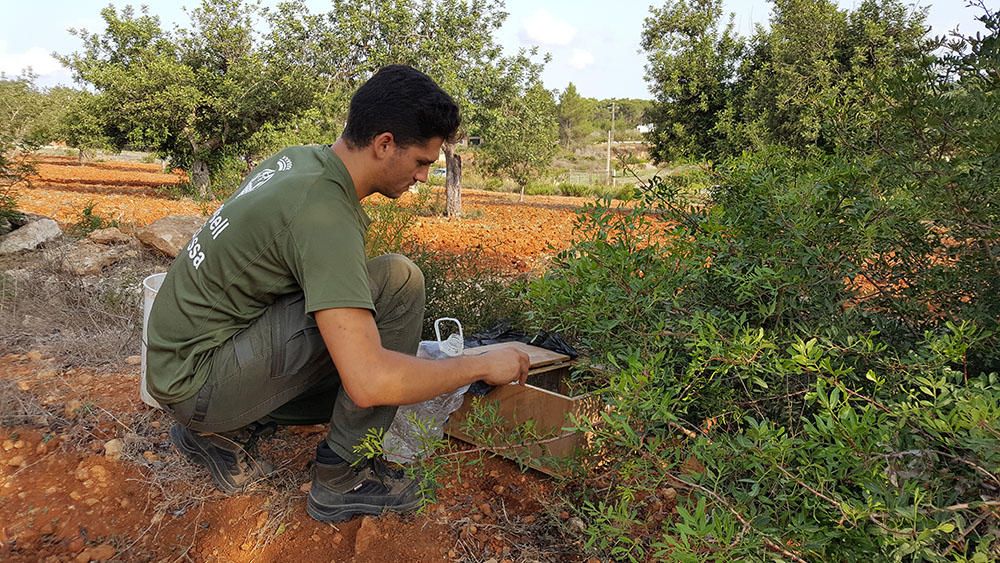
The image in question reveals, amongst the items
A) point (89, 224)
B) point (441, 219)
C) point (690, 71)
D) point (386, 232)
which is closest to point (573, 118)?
point (690, 71)

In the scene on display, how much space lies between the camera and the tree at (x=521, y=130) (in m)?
13.8

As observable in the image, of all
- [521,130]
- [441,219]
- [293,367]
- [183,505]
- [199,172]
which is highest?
[521,130]

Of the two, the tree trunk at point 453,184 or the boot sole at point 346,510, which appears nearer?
the boot sole at point 346,510

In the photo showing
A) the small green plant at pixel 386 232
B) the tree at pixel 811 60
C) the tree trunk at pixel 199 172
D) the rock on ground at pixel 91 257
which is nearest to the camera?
the small green plant at pixel 386 232

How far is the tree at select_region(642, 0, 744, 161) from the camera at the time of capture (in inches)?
611

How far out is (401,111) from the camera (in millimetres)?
2076

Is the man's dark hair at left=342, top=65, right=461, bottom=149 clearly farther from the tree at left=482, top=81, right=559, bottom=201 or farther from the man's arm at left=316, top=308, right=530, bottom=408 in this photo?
the tree at left=482, top=81, right=559, bottom=201

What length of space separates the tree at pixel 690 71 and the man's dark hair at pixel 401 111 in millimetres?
13814

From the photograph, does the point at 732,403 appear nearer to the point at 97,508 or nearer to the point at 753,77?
the point at 97,508

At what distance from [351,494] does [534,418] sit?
68 centimetres

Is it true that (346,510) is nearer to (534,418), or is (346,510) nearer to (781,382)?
(534,418)

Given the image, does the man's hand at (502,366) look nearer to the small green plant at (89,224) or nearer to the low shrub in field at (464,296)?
the low shrub in field at (464,296)

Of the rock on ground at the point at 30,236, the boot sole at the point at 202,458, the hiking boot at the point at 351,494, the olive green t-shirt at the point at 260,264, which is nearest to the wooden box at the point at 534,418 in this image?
the hiking boot at the point at 351,494

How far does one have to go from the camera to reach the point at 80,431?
2.84 meters
